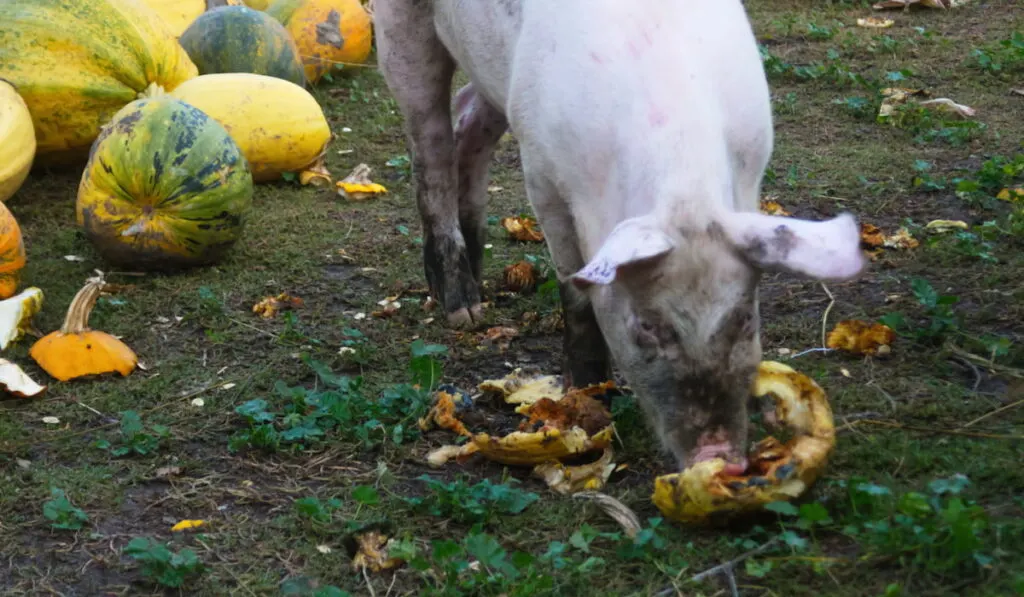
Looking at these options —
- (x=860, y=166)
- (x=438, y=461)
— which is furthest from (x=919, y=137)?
(x=438, y=461)

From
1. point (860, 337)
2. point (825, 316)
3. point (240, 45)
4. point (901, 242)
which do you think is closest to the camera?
point (860, 337)

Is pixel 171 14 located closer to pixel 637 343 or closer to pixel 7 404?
pixel 7 404

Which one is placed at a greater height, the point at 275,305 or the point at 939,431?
the point at 939,431

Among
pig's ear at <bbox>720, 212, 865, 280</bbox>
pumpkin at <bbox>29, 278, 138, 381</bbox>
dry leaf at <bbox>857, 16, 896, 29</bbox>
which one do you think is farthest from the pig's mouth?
dry leaf at <bbox>857, 16, 896, 29</bbox>

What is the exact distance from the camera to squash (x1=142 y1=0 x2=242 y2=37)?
26.4 feet

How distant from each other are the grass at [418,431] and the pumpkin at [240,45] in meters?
0.96

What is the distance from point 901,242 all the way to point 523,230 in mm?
1750

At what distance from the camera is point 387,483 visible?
12.4 feet

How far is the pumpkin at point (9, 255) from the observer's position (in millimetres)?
5164

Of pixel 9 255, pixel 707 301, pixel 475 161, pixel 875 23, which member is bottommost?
pixel 875 23

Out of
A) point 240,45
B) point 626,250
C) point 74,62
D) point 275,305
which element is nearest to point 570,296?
point 626,250

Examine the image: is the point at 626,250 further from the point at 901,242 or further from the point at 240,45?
the point at 240,45

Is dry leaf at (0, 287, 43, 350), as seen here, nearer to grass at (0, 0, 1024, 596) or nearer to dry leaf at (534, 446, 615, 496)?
grass at (0, 0, 1024, 596)

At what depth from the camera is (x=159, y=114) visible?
5520mm
